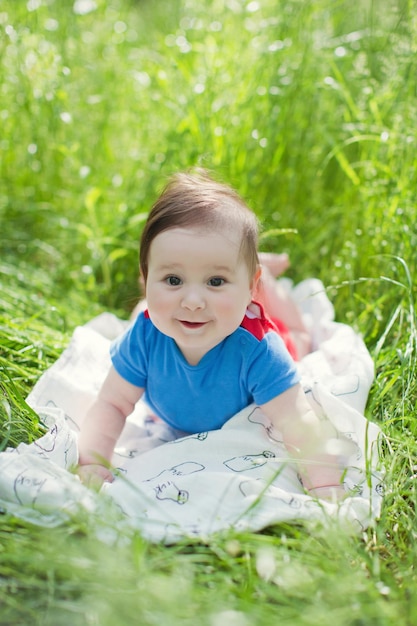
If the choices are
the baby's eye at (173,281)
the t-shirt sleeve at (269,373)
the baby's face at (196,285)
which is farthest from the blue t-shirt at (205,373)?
the baby's eye at (173,281)

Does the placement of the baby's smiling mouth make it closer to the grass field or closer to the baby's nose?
the baby's nose

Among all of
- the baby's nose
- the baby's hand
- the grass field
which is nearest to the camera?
the baby's nose

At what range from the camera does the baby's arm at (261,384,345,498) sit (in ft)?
5.62

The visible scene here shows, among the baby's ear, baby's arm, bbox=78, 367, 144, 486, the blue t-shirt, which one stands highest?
the baby's ear

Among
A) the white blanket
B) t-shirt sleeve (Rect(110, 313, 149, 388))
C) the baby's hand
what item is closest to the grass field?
the white blanket

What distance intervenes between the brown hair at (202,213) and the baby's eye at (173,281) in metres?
0.11

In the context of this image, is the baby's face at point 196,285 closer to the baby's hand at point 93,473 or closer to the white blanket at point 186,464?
the white blanket at point 186,464

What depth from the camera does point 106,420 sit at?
192 centimetres

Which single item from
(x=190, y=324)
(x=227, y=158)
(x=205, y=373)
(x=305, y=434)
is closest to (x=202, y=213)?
(x=190, y=324)

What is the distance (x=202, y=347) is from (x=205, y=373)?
8 cm

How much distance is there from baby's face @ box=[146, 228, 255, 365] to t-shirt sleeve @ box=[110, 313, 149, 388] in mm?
176

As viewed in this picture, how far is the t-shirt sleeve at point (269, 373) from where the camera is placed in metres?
1.78

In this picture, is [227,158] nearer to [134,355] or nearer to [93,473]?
[134,355]

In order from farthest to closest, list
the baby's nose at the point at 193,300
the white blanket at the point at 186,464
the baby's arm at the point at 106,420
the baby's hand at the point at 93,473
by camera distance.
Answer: the baby's arm at the point at 106,420
the baby's hand at the point at 93,473
the baby's nose at the point at 193,300
the white blanket at the point at 186,464
